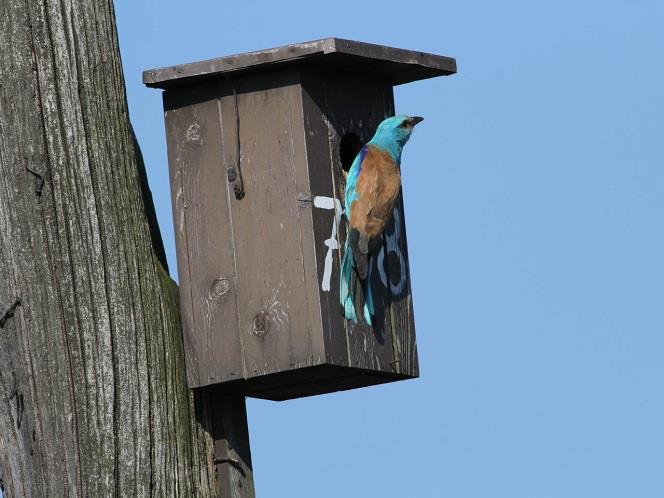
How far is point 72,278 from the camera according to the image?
13.0ft

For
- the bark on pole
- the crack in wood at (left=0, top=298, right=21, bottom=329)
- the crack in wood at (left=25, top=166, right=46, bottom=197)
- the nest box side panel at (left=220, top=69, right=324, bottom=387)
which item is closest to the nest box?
the nest box side panel at (left=220, top=69, right=324, bottom=387)

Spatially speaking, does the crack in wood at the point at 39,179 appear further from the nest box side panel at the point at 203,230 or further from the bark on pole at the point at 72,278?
the nest box side panel at the point at 203,230

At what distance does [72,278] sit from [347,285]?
1165 millimetres

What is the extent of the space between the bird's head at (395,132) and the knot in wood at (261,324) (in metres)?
0.91

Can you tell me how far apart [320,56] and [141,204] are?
3.13 ft

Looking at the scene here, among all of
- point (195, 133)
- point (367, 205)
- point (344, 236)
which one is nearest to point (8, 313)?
point (195, 133)

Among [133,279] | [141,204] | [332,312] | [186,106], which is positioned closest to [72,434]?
[133,279]

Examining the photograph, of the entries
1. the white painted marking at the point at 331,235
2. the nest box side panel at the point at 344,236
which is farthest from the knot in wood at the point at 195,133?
the white painted marking at the point at 331,235

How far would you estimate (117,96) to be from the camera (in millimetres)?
4203

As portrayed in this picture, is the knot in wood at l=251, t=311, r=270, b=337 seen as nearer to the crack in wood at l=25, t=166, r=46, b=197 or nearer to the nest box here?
the nest box

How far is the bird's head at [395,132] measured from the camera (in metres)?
5.06

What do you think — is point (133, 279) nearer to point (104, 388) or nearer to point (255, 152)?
point (104, 388)

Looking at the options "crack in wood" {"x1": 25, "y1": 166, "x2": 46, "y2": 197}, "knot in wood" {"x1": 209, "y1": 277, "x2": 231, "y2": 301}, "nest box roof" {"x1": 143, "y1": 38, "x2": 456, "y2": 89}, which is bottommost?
"knot in wood" {"x1": 209, "y1": 277, "x2": 231, "y2": 301}

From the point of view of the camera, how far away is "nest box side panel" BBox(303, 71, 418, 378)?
463 centimetres
